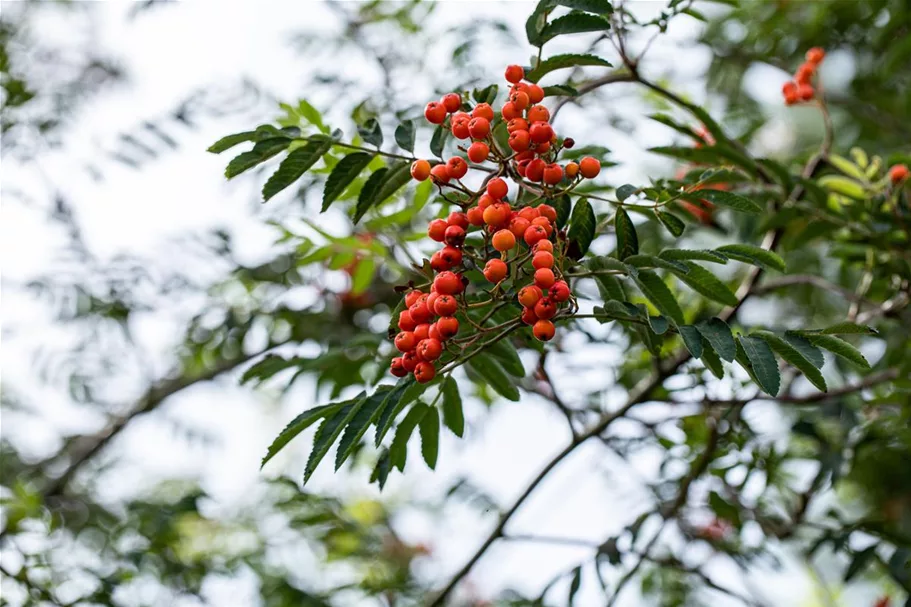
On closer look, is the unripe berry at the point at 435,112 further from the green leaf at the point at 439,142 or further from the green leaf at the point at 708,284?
the green leaf at the point at 708,284

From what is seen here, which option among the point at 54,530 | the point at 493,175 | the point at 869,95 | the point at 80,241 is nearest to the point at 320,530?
the point at 54,530

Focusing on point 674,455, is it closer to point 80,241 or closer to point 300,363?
point 300,363

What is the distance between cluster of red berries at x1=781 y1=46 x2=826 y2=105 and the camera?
2.10m

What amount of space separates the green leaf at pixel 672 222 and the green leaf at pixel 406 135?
36 centimetres

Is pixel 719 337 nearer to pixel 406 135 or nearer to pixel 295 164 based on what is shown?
A: pixel 406 135

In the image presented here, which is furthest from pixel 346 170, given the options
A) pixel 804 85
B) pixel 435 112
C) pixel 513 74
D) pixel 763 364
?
pixel 804 85

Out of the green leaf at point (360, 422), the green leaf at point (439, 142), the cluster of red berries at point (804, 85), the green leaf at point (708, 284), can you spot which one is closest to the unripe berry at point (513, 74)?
the green leaf at point (439, 142)

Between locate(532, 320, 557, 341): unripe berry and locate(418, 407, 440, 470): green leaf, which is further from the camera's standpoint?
locate(418, 407, 440, 470): green leaf

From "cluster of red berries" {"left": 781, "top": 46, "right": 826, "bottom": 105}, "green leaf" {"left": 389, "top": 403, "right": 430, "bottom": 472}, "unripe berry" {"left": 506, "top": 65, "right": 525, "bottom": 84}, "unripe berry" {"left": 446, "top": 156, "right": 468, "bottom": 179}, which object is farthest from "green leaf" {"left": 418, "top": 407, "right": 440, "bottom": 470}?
"cluster of red berries" {"left": 781, "top": 46, "right": 826, "bottom": 105}

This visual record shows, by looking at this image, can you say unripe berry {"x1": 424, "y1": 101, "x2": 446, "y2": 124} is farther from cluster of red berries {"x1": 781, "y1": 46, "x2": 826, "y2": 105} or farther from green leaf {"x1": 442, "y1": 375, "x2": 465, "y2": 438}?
cluster of red berries {"x1": 781, "y1": 46, "x2": 826, "y2": 105}

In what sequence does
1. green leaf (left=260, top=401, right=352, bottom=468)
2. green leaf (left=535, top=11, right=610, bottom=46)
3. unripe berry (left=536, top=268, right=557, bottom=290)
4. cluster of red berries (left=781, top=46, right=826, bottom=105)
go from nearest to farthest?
unripe berry (left=536, top=268, right=557, bottom=290)
green leaf (left=260, top=401, right=352, bottom=468)
green leaf (left=535, top=11, right=610, bottom=46)
cluster of red berries (left=781, top=46, right=826, bottom=105)

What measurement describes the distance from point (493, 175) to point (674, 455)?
1.09m

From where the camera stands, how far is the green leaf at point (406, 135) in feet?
4.31

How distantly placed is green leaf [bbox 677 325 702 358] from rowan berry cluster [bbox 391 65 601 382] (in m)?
0.14
